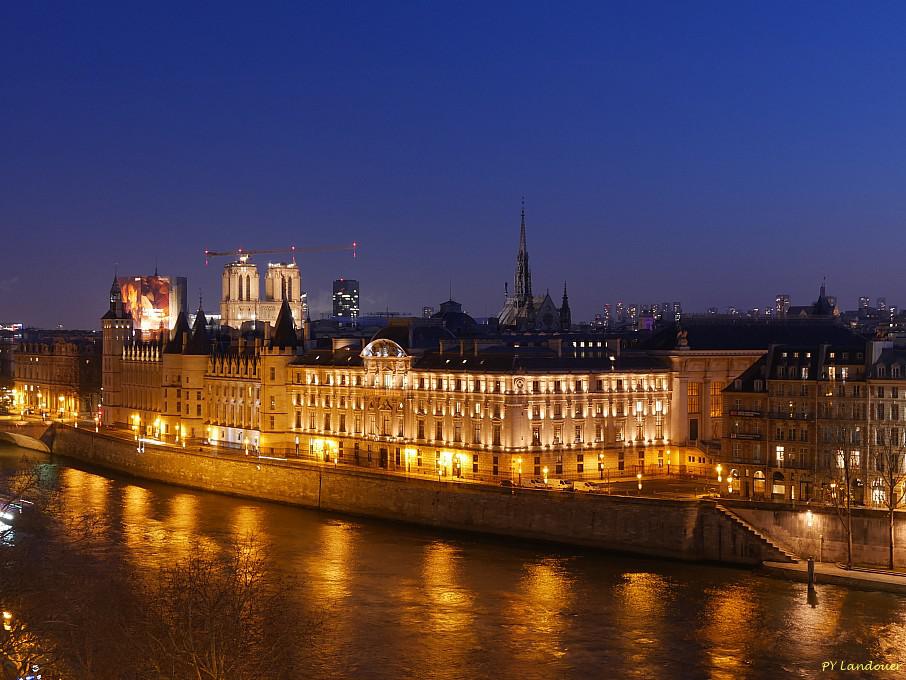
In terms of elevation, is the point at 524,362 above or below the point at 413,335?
below

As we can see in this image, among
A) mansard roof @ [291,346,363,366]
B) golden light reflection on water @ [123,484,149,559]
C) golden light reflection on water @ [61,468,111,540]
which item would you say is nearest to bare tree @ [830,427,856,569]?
golden light reflection on water @ [123,484,149,559]

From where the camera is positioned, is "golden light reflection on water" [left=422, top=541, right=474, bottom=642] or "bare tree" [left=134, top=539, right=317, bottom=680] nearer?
"bare tree" [left=134, top=539, right=317, bottom=680]

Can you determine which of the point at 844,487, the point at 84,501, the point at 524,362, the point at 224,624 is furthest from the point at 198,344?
the point at 224,624

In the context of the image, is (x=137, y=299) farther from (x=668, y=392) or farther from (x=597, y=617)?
(x=597, y=617)

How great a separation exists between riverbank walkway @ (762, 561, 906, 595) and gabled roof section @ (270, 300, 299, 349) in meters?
41.8

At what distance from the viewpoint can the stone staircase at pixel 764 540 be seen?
53.7 meters

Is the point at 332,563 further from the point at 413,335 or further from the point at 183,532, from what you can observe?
the point at 413,335

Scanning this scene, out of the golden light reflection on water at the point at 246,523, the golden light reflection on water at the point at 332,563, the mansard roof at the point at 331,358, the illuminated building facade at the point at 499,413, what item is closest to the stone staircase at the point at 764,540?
the illuminated building facade at the point at 499,413

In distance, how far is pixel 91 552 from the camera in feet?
182

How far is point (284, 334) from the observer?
88062mm

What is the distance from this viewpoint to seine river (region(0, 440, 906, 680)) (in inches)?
1622

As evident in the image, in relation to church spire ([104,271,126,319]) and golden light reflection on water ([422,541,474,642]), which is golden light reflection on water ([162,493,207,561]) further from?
church spire ([104,271,126,319])

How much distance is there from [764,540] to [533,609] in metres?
12.2

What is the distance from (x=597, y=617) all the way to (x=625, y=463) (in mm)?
25241
